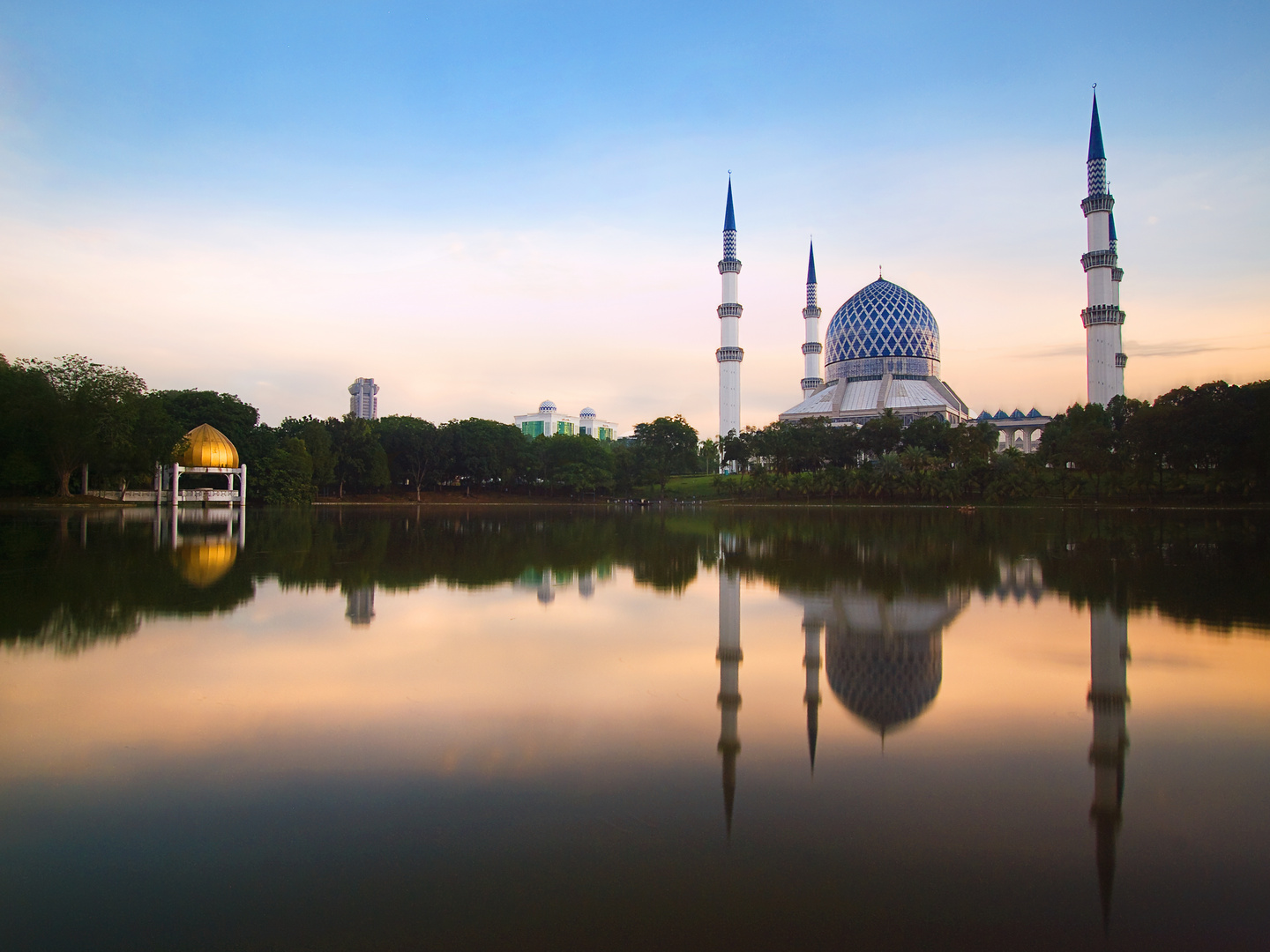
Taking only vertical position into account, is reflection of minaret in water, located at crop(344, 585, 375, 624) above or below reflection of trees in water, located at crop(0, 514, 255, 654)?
below

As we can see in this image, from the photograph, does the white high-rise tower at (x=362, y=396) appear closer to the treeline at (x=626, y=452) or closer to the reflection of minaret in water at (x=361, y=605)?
the treeline at (x=626, y=452)

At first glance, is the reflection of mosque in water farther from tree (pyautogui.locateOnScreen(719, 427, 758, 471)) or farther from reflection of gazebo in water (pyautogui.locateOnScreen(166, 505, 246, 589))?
tree (pyautogui.locateOnScreen(719, 427, 758, 471))

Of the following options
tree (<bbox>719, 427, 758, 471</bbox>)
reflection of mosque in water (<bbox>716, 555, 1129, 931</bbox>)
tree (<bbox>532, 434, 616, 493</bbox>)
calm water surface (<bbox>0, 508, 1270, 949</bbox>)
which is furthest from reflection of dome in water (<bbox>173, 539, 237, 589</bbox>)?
tree (<bbox>719, 427, 758, 471</bbox>)

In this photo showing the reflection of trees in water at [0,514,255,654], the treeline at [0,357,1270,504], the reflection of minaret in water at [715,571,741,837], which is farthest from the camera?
the treeline at [0,357,1270,504]

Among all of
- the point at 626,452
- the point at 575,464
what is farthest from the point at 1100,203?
the point at 575,464

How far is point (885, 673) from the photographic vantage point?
6367 millimetres

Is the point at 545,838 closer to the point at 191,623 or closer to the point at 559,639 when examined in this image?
the point at 559,639

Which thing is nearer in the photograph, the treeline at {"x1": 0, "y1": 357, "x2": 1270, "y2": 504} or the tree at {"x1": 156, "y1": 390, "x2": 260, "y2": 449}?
the treeline at {"x1": 0, "y1": 357, "x2": 1270, "y2": 504}

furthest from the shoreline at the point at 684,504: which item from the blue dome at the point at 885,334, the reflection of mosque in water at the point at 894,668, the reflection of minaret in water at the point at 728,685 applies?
the reflection of minaret in water at the point at 728,685

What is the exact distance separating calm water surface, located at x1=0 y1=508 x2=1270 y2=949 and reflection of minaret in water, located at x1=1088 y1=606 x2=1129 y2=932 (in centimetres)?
3

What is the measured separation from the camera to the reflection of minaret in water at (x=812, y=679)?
4.95 metres

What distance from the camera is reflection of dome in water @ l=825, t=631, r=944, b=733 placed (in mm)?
5441

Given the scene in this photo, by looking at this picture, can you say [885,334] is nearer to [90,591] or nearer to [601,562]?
[601,562]

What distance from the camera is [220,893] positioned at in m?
3.01
